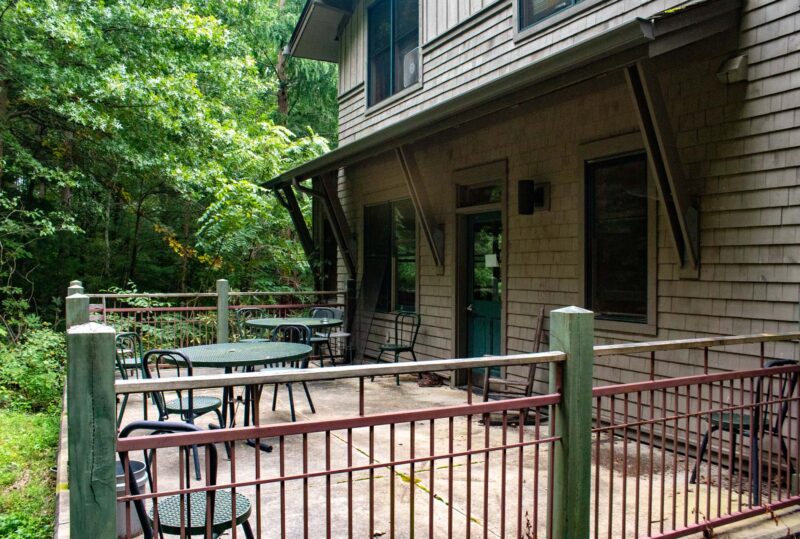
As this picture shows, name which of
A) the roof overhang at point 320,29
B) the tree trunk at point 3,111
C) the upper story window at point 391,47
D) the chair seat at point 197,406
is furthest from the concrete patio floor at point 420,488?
the roof overhang at point 320,29

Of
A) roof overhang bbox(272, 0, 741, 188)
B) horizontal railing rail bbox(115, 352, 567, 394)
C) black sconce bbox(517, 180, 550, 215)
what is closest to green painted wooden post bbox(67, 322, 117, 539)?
horizontal railing rail bbox(115, 352, 567, 394)

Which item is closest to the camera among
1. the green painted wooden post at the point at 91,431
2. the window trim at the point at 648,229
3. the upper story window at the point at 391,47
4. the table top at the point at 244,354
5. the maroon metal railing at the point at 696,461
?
the green painted wooden post at the point at 91,431

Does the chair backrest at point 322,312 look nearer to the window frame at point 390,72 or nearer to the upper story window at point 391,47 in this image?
the window frame at point 390,72

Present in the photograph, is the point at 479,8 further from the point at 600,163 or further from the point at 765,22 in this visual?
the point at 765,22

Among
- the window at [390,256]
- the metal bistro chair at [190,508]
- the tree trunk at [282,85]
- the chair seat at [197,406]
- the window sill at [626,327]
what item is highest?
the tree trunk at [282,85]

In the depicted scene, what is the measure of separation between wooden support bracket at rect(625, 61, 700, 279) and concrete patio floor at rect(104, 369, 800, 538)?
1.65m

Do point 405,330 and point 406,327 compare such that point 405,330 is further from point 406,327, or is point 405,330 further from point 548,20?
point 548,20

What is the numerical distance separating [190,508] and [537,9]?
583 cm

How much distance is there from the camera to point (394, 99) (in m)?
8.60

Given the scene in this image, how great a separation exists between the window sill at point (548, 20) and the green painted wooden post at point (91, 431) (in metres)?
5.27

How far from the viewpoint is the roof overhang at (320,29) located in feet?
32.4

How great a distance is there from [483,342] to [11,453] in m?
4.86

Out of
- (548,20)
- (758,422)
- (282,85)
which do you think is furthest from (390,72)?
(282,85)

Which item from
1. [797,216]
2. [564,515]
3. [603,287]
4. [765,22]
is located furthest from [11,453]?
[765,22]
